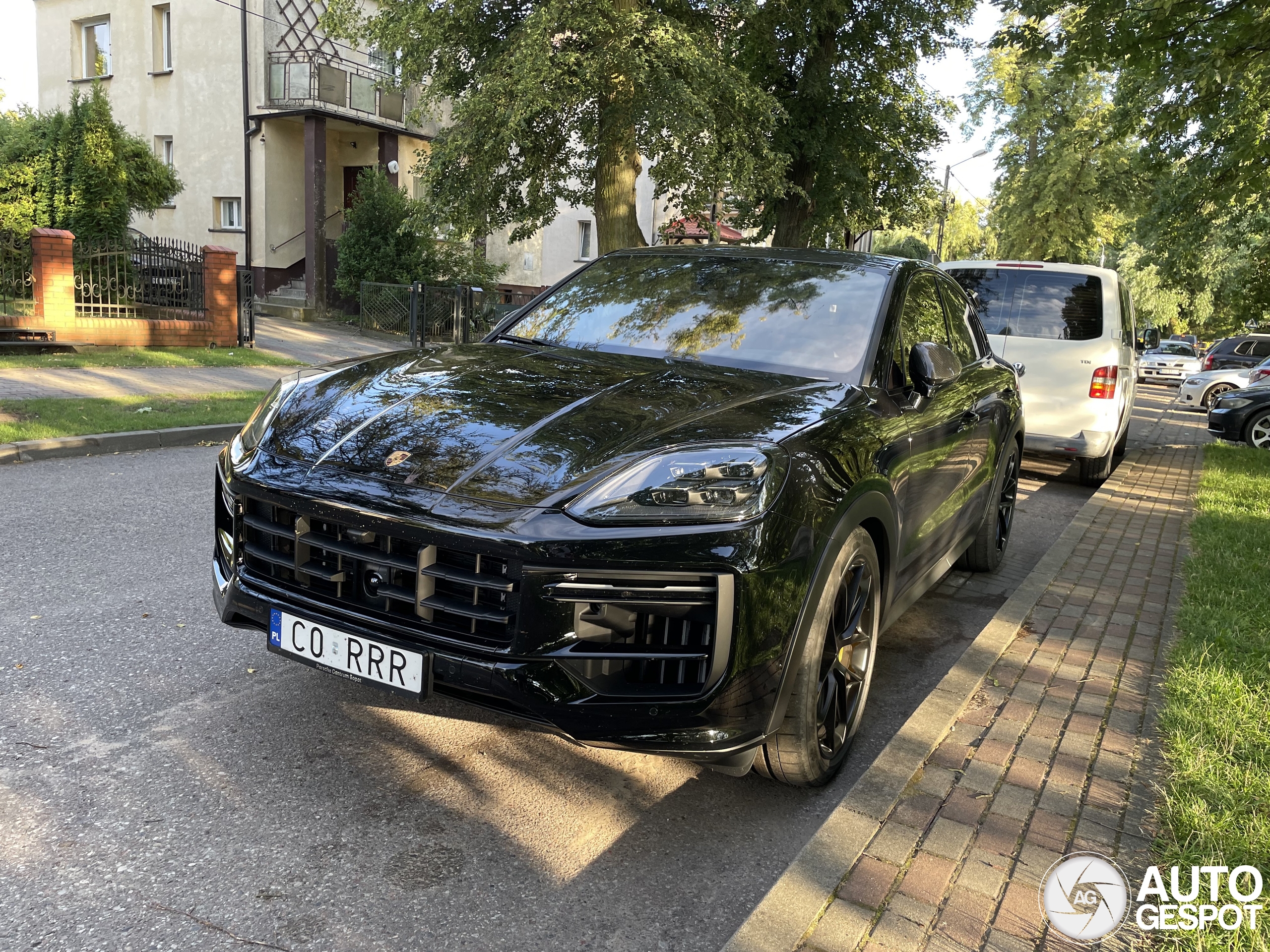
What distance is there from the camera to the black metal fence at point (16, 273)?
49.9 feet

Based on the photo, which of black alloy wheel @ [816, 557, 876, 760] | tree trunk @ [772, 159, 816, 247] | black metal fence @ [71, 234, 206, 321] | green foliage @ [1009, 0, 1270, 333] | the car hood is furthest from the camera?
tree trunk @ [772, 159, 816, 247]

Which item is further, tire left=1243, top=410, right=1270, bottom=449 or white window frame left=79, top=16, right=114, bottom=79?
white window frame left=79, top=16, right=114, bottom=79

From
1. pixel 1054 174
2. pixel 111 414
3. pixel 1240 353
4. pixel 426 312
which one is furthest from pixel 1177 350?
pixel 111 414

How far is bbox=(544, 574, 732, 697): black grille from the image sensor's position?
259 cm

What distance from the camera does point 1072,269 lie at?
9414 mm

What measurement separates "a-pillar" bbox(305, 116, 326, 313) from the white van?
18.8 metres

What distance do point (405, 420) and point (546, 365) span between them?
0.77m

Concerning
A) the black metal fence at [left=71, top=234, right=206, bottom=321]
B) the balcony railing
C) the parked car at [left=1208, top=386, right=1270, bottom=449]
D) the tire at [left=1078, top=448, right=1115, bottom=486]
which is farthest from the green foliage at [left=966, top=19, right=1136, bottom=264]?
the black metal fence at [left=71, top=234, right=206, bottom=321]

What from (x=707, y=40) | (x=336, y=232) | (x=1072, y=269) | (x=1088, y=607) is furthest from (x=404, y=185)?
(x=1088, y=607)

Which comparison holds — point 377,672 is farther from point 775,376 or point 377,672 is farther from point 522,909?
point 775,376

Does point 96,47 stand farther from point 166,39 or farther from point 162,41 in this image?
point 166,39

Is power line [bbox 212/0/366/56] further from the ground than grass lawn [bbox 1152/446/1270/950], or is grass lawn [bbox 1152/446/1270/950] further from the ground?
power line [bbox 212/0/366/56]

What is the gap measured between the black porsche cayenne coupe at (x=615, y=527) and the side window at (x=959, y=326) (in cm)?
119

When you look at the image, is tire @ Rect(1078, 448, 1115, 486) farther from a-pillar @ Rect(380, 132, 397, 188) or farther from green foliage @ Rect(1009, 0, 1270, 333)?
a-pillar @ Rect(380, 132, 397, 188)
